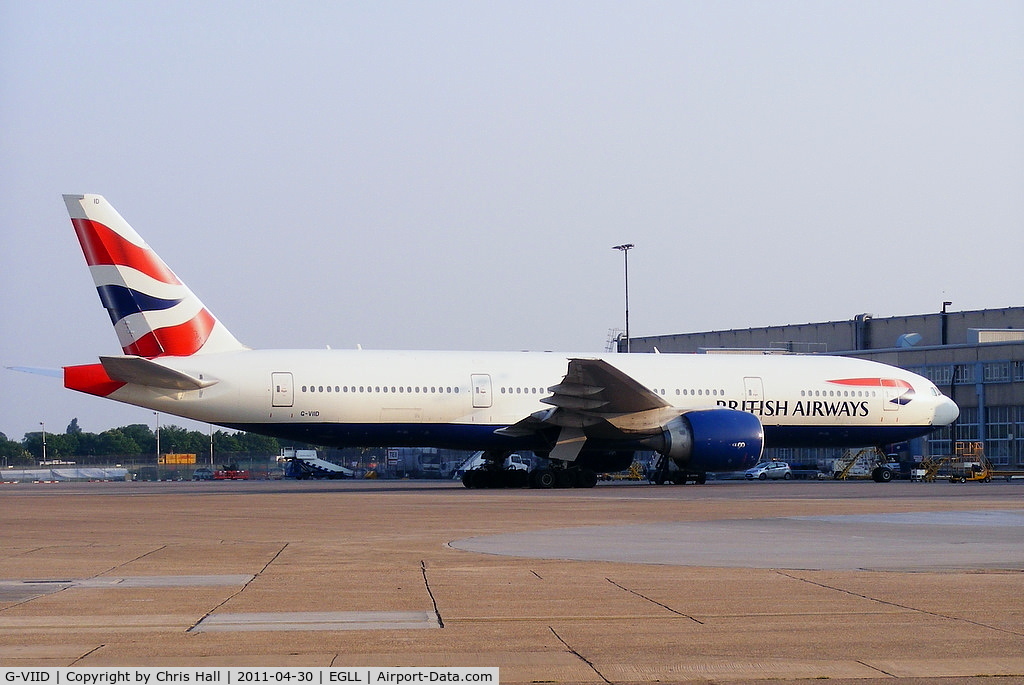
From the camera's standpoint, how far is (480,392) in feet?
112

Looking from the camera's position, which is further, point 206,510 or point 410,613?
point 206,510

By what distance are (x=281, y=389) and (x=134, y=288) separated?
179 inches

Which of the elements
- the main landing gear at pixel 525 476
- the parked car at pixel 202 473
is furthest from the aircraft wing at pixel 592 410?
the parked car at pixel 202 473

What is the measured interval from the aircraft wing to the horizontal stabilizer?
8619mm

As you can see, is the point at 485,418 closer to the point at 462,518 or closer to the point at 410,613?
the point at 462,518

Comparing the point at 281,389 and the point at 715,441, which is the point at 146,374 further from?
the point at 715,441

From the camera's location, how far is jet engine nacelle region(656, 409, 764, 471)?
32.6 m

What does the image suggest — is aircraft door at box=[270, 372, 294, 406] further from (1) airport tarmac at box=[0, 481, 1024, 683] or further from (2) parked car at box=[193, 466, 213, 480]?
(2) parked car at box=[193, 466, 213, 480]

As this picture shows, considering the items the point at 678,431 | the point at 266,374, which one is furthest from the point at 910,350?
the point at 266,374

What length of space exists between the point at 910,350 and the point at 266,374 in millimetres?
44204

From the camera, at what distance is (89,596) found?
30.5 feet

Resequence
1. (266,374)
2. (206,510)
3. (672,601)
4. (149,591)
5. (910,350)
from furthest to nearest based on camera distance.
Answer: (910,350) < (266,374) < (206,510) < (149,591) < (672,601)

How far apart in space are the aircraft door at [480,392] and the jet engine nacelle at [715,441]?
5109 mm

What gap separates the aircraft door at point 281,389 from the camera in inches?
1267
